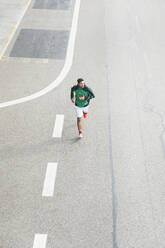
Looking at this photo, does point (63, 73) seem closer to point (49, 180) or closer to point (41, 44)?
point (41, 44)

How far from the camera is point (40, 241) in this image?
687 centimetres

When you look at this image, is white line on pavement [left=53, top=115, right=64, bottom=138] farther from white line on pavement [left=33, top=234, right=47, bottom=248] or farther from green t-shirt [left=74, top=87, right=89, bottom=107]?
white line on pavement [left=33, top=234, right=47, bottom=248]

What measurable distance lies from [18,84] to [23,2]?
9261 millimetres

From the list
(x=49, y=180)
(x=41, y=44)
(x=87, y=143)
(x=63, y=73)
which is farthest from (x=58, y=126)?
(x=41, y=44)

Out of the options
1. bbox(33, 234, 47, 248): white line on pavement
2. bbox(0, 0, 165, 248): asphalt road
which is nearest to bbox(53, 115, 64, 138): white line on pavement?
bbox(0, 0, 165, 248): asphalt road

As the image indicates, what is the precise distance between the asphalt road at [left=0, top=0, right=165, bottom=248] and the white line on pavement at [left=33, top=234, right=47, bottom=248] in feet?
0.07

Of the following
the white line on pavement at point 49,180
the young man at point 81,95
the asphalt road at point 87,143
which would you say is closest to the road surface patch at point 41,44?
the asphalt road at point 87,143

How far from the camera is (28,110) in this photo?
10.6 m

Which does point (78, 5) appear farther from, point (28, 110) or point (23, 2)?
point (28, 110)

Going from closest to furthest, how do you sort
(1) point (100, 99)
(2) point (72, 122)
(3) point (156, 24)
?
(2) point (72, 122), (1) point (100, 99), (3) point (156, 24)

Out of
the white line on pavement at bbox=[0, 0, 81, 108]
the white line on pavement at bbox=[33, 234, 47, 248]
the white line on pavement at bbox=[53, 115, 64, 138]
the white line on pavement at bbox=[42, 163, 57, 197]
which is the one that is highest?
the white line on pavement at bbox=[0, 0, 81, 108]

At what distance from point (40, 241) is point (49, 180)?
1.74 metres

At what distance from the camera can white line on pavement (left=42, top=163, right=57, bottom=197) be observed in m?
7.92

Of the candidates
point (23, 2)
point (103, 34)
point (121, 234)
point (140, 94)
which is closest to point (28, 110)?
point (140, 94)
